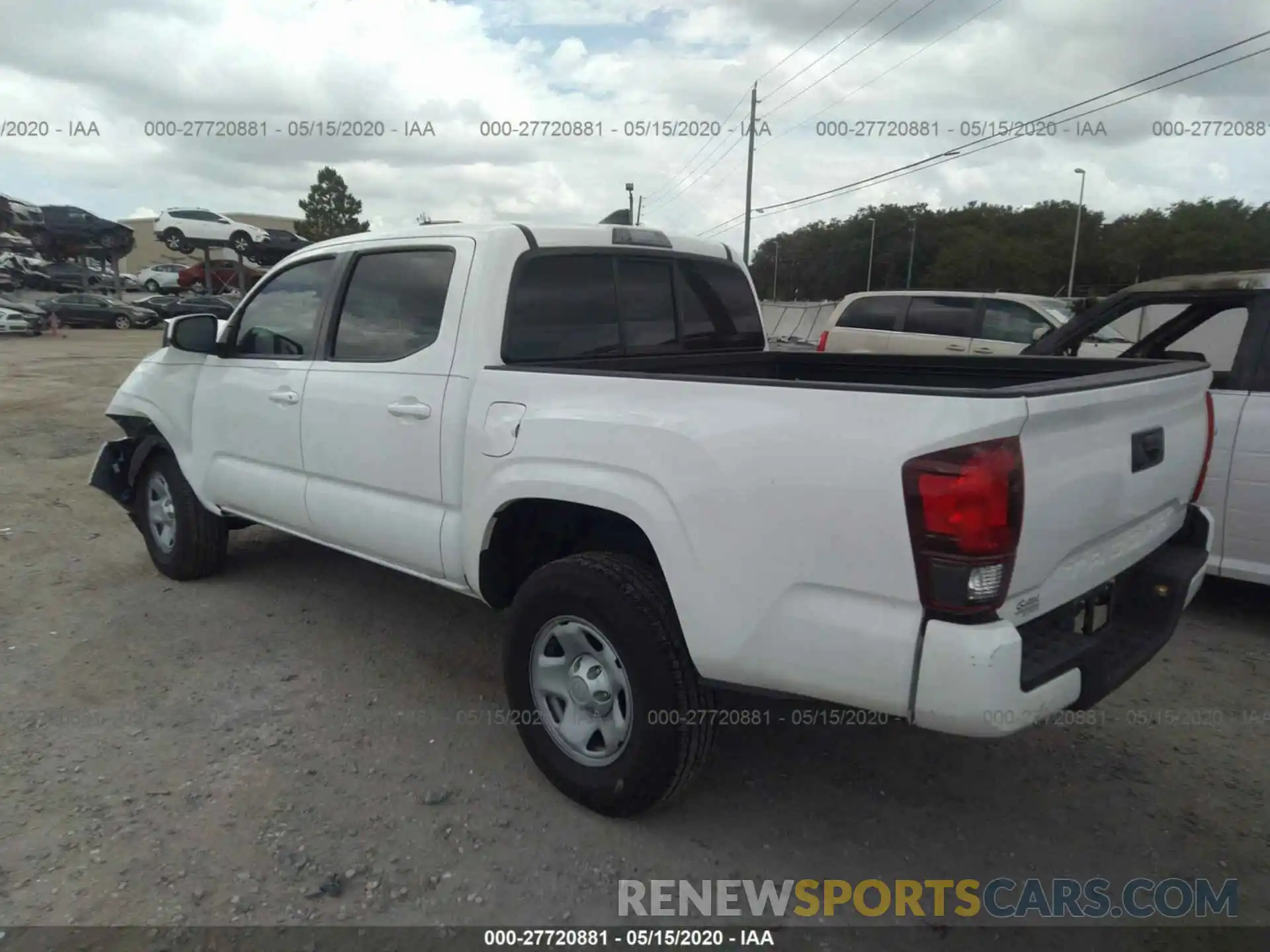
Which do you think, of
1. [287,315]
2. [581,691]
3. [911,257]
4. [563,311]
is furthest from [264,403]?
[911,257]

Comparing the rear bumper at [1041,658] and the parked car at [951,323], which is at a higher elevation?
the parked car at [951,323]

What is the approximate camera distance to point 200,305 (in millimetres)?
32250

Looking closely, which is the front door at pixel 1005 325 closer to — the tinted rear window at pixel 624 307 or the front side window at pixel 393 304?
the tinted rear window at pixel 624 307

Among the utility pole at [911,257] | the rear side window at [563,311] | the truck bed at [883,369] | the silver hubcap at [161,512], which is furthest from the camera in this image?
the utility pole at [911,257]

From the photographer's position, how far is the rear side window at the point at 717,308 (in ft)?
13.0

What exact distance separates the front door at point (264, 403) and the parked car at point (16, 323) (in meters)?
30.0

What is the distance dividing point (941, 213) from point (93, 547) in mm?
82880

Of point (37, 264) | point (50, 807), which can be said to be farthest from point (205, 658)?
point (37, 264)

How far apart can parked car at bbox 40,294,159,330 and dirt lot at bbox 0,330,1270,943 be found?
116 feet

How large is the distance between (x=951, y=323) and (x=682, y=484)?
9.82 meters

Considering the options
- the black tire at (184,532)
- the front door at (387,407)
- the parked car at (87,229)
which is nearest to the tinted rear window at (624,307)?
the front door at (387,407)

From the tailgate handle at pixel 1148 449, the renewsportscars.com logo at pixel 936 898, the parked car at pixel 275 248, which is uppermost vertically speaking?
the parked car at pixel 275 248

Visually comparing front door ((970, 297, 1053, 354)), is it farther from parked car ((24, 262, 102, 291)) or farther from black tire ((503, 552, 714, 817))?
parked car ((24, 262, 102, 291))

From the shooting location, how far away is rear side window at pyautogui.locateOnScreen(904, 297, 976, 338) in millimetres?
11047
